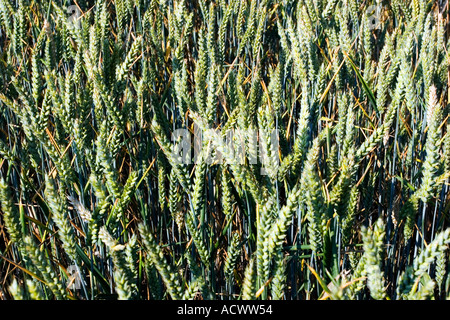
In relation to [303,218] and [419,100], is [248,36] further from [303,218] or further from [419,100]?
[303,218]

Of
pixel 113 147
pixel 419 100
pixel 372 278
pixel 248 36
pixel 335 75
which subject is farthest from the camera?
pixel 248 36

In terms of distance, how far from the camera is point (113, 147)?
0.83 meters

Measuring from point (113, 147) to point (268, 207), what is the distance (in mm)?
368

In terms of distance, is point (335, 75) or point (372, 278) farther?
point (335, 75)

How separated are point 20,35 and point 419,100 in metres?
1.11

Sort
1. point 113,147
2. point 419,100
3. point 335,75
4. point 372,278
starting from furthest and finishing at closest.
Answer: point 419,100, point 335,75, point 113,147, point 372,278

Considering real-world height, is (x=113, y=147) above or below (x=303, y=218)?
above

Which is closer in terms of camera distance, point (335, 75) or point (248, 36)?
point (335, 75)

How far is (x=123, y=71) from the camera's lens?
926 millimetres
